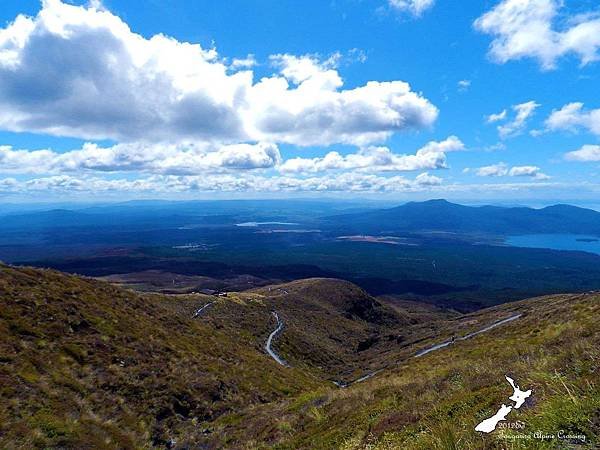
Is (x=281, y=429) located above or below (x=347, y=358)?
above

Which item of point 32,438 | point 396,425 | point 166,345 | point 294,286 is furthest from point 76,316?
point 294,286

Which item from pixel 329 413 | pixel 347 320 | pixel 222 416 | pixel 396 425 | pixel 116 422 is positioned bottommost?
pixel 347 320

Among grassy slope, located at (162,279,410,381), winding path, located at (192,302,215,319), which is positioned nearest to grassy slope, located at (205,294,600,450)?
grassy slope, located at (162,279,410,381)

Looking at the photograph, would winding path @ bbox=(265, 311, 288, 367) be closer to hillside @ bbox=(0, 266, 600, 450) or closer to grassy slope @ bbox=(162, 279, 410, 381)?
grassy slope @ bbox=(162, 279, 410, 381)

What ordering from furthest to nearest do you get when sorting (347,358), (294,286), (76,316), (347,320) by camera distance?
(294,286) < (347,320) < (347,358) < (76,316)

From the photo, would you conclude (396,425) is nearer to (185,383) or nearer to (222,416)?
(222,416)

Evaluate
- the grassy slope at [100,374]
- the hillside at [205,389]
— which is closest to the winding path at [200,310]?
the hillside at [205,389]

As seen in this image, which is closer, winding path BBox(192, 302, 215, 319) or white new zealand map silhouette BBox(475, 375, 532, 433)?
white new zealand map silhouette BBox(475, 375, 532, 433)

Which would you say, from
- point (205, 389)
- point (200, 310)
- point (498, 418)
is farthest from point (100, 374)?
point (200, 310)

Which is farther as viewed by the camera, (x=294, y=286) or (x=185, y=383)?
(x=294, y=286)
